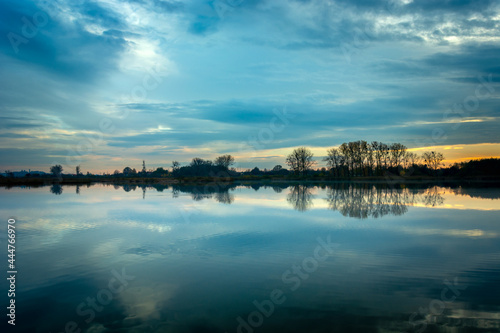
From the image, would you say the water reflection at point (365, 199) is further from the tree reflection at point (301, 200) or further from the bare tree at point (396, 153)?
the bare tree at point (396, 153)

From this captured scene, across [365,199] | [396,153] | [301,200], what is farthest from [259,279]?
[396,153]

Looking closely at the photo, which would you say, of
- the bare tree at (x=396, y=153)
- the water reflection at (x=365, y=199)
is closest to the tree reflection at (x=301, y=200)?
the water reflection at (x=365, y=199)

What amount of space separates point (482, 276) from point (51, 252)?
12.8 m

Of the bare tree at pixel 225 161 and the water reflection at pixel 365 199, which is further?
the bare tree at pixel 225 161

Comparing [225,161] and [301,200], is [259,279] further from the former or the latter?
[225,161]

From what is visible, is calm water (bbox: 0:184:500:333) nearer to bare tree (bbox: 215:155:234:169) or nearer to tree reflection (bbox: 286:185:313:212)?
tree reflection (bbox: 286:185:313:212)

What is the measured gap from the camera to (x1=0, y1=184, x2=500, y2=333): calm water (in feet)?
17.5

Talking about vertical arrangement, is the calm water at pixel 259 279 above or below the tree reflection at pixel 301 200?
below

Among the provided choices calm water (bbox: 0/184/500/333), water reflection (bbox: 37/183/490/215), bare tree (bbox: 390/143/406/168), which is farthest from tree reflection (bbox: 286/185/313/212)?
bare tree (bbox: 390/143/406/168)

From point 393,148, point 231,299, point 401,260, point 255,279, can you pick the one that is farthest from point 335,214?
point 393,148

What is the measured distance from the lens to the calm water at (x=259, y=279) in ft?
17.5

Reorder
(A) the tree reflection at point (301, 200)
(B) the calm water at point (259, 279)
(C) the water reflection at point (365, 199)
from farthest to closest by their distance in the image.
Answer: (A) the tree reflection at point (301, 200)
(C) the water reflection at point (365, 199)
(B) the calm water at point (259, 279)

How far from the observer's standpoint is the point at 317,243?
1122cm

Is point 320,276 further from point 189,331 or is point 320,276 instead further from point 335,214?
point 335,214
